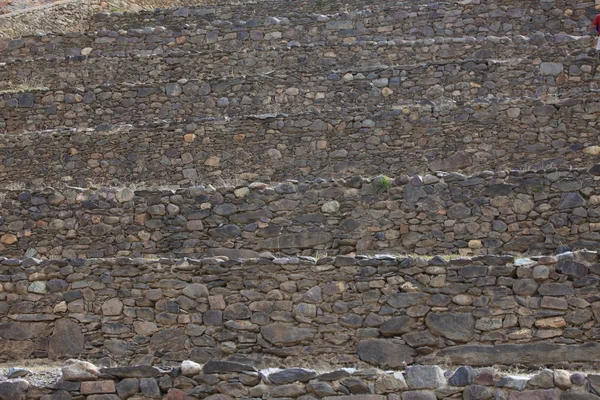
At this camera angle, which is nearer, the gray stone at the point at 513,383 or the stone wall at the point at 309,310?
the gray stone at the point at 513,383

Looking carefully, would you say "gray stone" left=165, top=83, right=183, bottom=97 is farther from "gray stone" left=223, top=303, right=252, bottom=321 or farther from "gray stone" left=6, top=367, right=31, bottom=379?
"gray stone" left=6, top=367, right=31, bottom=379

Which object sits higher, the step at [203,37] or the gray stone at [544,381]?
the gray stone at [544,381]

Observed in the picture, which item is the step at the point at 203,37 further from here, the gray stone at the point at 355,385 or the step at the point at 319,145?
the gray stone at the point at 355,385

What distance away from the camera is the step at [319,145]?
13891mm

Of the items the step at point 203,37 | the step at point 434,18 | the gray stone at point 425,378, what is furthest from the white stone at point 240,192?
the step at point 434,18

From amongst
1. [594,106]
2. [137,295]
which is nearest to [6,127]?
[137,295]

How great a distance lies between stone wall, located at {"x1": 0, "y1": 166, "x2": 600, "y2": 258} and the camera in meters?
11.5

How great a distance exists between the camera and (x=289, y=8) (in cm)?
1972

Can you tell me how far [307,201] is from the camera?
1203cm

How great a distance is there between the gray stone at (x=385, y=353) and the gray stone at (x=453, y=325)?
347 millimetres

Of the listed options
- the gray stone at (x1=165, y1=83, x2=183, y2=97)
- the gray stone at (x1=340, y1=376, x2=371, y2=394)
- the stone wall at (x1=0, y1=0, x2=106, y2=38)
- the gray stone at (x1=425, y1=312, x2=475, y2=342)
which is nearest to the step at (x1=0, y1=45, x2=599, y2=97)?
the gray stone at (x1=165, y1=83, x2=183, y2=97)

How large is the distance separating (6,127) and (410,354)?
9785 mm

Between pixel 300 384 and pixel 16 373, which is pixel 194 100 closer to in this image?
pixel 16 373

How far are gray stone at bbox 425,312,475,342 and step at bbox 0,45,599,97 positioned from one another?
669cm
